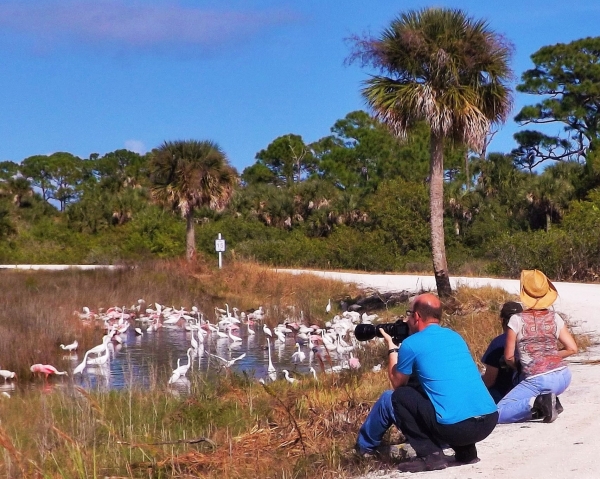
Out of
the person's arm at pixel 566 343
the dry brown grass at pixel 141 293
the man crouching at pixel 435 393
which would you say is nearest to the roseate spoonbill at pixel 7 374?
the dry brown grass at pixel 141 293

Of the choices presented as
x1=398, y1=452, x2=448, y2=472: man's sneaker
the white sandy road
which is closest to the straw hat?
the white sandy road

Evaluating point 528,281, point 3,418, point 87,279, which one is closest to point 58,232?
point 87,279

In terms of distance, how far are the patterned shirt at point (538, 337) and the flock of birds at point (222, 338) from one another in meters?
3.55

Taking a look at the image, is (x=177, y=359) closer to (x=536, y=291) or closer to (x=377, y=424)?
(x=536, y=291)

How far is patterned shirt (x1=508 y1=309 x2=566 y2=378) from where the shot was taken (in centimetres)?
700

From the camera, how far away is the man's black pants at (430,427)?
5.65 metres

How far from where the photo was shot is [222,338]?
17.7 meters

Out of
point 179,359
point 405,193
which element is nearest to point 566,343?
point 179,359

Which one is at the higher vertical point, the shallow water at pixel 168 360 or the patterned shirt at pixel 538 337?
the patterned shirt at pixel 538 337

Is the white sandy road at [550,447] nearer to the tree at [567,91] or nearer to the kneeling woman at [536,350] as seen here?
the kneeling woman at [536,350]

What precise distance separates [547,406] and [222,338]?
11.3 meters

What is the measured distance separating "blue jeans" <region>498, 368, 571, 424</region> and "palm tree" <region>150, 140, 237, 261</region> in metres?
25.9

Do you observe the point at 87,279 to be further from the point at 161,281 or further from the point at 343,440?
the point at 343,440

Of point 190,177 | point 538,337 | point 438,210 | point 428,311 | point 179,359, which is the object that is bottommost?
point 179,359
